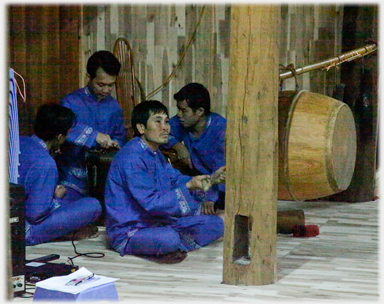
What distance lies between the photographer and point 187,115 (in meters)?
5.45

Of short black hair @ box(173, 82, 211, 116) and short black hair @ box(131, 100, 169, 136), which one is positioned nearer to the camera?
short black hair @ box(131, 100, 169, 136)

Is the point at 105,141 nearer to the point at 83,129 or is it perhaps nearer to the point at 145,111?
the point at 83,129

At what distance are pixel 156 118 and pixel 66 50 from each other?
6.75 ft

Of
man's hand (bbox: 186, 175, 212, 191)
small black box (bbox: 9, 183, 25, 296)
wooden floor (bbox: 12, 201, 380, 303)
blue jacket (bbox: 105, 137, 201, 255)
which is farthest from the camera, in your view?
blue jacket (bbox: 105, 137, 201, 255)

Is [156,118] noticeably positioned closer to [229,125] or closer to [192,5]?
[229,125]

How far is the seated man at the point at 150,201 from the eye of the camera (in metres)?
4.25

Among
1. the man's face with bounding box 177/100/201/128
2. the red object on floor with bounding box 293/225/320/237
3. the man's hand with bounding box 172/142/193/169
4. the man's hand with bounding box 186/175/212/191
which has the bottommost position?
the red object on floor with bounding box 293/225/320/237

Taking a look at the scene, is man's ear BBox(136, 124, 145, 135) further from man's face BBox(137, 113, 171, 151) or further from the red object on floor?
the red object on floor

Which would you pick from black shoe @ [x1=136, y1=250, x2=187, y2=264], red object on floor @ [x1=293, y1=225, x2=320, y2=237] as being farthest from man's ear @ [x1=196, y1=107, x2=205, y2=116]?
black shoe @ [x1=136, y1=250, x2=187, y2=264]

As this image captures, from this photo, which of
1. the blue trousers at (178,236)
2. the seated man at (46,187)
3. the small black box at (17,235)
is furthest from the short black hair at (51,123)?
the small black box at (17,235)

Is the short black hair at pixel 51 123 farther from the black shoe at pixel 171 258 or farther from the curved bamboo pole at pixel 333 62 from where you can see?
the curved bamboo pole at pixel 333 62

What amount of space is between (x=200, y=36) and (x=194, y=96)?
1208mm

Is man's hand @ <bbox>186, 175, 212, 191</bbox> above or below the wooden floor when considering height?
above

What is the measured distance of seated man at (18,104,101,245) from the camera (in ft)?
14.6
